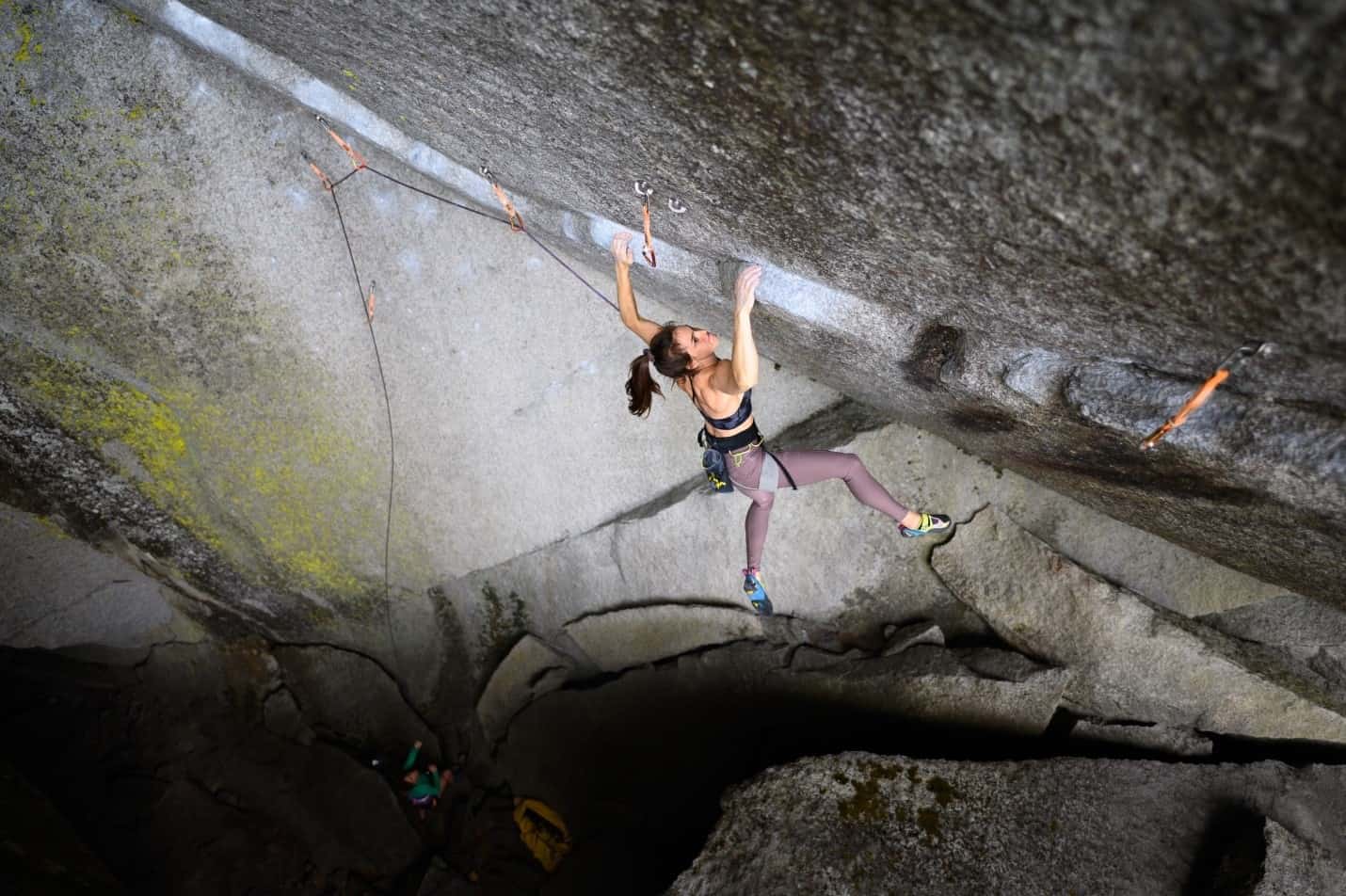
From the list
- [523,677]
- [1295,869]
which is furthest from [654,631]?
[1295,869]

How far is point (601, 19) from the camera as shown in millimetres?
1499

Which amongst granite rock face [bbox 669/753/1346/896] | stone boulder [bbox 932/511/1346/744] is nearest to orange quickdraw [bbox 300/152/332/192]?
granite rock face [bbox 669/753/1346/896]

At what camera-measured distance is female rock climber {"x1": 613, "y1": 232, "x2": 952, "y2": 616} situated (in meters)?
2.48

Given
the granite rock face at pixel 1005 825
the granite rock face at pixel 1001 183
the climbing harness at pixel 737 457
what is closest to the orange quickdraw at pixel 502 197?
the granite rock face at pixel 1001 183

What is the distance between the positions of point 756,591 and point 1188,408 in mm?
2167

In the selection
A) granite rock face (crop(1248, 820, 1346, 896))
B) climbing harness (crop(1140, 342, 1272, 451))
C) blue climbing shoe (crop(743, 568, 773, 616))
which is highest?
blue climbing shoe (crop(743, 568, 773, 616))

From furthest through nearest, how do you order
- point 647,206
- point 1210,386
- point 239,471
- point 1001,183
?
point 239,471
point 647,206
point 1210,386
point 1001,183

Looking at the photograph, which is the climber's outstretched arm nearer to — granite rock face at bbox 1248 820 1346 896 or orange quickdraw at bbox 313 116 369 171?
orange quickdraw at bbox 313 116 369 171

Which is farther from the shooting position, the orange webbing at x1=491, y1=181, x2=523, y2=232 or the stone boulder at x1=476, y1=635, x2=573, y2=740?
the stone boulder at x1=476, y1=635, x2=573, y2=740

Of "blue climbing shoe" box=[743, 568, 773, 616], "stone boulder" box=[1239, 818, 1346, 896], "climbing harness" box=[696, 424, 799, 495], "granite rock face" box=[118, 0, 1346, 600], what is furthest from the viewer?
"blue climbing shoe" box=[743, 568, 773, 616]

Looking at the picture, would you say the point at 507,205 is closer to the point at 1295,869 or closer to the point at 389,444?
the point at 389,444

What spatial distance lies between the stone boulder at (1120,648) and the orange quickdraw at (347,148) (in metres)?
→ 3.19

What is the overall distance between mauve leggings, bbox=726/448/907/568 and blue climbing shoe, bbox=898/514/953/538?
0.10m

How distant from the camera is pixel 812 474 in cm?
319
